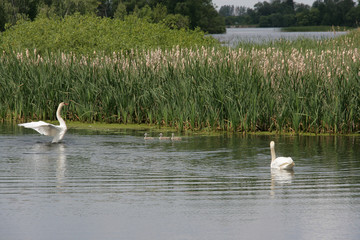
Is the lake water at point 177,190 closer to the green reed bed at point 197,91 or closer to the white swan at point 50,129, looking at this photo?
the white swan at point 50,129

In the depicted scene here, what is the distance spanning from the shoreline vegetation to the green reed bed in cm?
3

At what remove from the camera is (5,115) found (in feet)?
70.2

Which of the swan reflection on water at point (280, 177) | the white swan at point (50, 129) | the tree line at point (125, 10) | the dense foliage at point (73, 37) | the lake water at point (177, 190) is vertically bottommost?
the swan reflection on water at point (280, 177)

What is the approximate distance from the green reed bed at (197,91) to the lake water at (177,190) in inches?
61.1

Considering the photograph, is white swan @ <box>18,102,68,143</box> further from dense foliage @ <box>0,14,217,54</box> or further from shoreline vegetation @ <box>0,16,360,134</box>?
dense foliage @ <box>0,14,217,54</box>

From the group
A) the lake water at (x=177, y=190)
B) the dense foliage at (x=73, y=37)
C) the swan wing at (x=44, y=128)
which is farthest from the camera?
the dense foliage at (x=73, y=37)

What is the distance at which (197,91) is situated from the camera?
1853cm

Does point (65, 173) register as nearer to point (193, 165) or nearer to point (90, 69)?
point (193, 165)

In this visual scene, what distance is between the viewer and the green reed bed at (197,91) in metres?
17.7

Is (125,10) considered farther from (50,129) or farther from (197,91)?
(50,129)

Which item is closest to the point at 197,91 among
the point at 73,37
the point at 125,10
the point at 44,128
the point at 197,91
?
the point at 197,91

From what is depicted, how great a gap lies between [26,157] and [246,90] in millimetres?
6457

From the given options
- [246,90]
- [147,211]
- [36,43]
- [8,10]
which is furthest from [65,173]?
[8,10]

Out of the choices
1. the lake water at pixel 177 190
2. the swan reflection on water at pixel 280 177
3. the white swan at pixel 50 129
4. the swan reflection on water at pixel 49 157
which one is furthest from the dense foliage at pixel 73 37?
Result: the swan reflection on water at pixel 280 177
